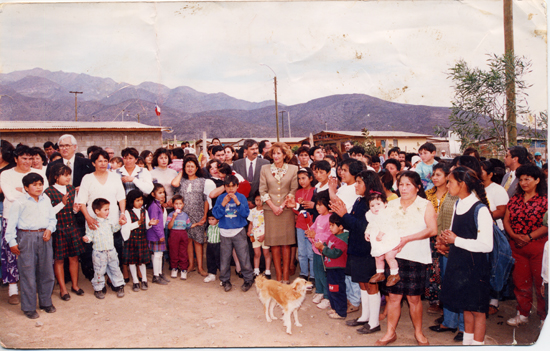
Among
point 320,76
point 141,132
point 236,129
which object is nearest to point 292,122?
point 236,129

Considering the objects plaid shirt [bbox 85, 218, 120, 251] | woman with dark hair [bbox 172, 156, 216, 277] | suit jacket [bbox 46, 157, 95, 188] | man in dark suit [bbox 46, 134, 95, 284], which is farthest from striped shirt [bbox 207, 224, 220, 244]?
suit jacket [bbox 46, 157, 95, 188]

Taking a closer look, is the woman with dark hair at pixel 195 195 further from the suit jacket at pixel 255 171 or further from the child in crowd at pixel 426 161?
the child in crowd at pixel 426 161

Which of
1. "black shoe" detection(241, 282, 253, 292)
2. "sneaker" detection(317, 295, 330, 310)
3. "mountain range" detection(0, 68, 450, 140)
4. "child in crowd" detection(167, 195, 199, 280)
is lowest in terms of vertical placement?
"sneaker" detection(317, 295, 330, 310)

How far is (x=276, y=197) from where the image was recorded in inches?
184

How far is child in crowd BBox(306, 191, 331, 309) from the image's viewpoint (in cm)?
393

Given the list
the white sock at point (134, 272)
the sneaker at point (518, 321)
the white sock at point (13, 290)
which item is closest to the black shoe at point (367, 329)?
the sneaker at point (518, 321)

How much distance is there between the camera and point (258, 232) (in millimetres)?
4844

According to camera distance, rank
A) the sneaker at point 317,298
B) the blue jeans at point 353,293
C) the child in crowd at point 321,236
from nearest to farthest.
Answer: the child in crowd at point 321,236
the blue jeans at point 353,293
the sneaker at point 317,298

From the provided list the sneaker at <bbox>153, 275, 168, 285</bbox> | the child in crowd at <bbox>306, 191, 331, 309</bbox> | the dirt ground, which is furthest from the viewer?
the sneaker at <bbox>153, 275, 168, 285</bbox>

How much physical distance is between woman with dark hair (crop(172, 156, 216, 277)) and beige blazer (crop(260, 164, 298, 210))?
0.80 meters

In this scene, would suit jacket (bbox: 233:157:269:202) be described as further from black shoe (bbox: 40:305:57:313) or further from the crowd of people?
black shoe (bbox: 40:305:57:313)

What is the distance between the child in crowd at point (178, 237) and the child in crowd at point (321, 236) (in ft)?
5.86

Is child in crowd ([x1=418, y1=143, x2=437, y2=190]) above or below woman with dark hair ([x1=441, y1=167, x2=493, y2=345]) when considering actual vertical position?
above

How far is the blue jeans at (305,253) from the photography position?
4.63 m
